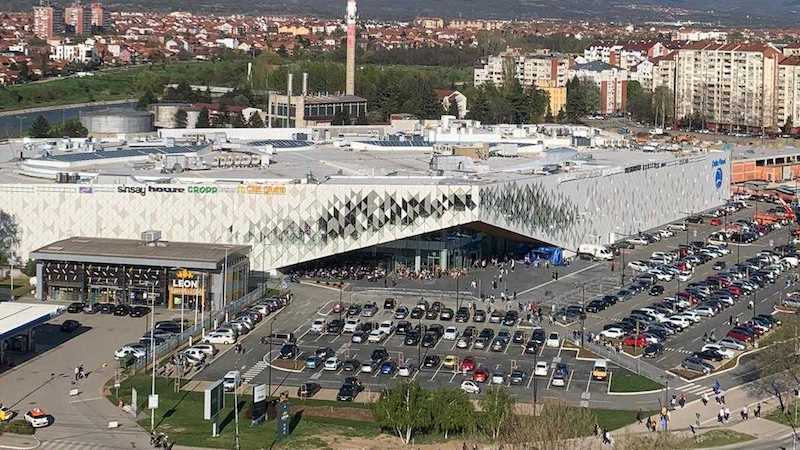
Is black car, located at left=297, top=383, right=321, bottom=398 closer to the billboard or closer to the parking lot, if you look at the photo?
the parking lot

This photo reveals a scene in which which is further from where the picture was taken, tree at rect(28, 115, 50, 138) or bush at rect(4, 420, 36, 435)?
tree at rect(28, 115, 50, 138)

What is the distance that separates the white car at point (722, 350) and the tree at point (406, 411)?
20.8 ft

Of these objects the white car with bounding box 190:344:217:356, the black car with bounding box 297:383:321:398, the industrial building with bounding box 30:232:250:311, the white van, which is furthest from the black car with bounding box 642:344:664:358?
the white van

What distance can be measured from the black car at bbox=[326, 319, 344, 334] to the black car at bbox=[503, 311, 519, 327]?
2.60m

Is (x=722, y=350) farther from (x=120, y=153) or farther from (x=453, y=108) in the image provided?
(x=453, y=108)

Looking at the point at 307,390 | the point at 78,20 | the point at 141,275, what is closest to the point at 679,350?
the point at 307,390

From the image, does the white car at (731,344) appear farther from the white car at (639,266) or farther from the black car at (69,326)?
the black car at (69,326)

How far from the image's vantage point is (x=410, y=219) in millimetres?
27984

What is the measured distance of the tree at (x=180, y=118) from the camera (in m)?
52.1

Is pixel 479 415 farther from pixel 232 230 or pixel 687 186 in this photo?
pixel 687 186

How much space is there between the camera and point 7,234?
28031 millimetres

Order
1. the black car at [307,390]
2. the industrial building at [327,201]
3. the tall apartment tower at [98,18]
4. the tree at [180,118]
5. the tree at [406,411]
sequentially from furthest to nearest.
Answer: the tall apartment tower at [98,18] → the tree at [180,118] → the industrial building at [327,201] → the black car at [307,390] → the tree at [406,411]

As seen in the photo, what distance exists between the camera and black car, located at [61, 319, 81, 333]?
23594 millimetres

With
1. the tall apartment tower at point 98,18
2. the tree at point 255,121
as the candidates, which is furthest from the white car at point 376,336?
the tall apartment tower at point 98,18
